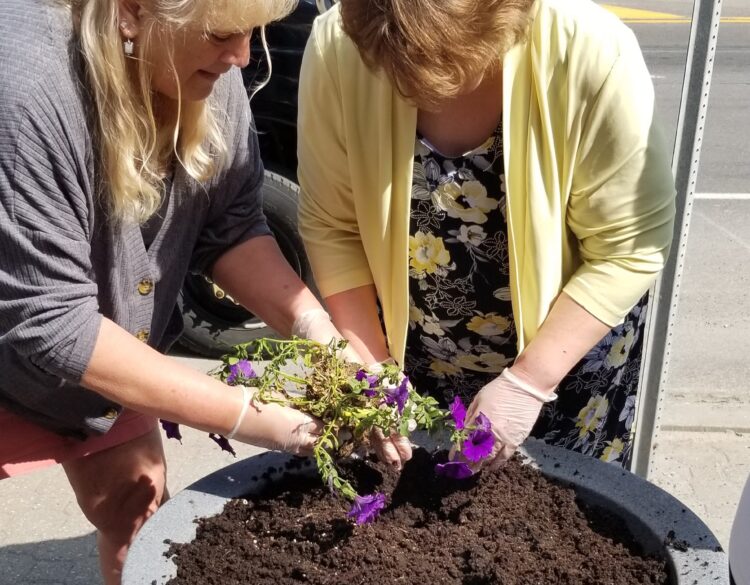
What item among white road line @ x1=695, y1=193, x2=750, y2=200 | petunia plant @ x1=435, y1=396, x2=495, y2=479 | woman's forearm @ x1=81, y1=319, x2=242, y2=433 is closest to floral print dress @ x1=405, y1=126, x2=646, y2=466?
petunia plant @ x1=435, y1=396, x2=495, y2=479

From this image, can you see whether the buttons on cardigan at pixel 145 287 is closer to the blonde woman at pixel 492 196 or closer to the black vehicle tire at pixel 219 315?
the blonde woman at pixel 492 196

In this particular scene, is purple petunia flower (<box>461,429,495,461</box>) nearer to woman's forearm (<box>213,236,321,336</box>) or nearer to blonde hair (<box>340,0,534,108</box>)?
woman's forearm (<box>213,236,321,336</box>)

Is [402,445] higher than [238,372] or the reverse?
the reverse

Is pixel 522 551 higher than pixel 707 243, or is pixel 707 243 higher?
pixel 522 551

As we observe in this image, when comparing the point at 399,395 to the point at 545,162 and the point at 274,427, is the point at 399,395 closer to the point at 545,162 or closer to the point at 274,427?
the point at 274,427

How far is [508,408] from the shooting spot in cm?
162

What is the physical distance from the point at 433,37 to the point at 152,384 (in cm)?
70

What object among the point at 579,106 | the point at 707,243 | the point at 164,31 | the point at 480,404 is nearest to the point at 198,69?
the point at 164,31

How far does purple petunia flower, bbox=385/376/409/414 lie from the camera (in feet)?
5.01

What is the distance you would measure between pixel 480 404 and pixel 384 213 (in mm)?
394

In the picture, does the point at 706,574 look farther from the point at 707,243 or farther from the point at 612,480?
the point at 707,243

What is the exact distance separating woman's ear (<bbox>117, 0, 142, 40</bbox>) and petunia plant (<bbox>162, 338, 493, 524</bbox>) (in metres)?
0.55

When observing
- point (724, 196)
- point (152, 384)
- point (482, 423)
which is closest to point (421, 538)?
point (482, 423)

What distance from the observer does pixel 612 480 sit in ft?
5.33
